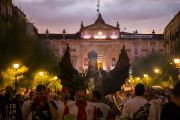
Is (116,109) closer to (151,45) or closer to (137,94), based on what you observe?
(137,94)

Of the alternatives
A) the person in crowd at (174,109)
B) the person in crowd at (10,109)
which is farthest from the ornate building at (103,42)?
the person in crowd at (174,109)

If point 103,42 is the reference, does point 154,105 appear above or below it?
below

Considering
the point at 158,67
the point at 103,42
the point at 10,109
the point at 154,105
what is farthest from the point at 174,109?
the point at 103,42

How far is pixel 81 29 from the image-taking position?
63.6m

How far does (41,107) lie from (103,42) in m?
60.0

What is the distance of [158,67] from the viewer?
1522 inches

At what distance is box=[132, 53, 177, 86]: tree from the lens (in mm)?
36969

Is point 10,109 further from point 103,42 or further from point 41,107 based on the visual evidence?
point 103,42

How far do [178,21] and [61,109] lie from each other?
1525 inches

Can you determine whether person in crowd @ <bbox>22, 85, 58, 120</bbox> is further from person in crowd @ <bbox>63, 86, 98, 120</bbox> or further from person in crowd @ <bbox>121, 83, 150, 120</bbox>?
person in crowd @ <bbox>121, 83, 150, 120</bbox>

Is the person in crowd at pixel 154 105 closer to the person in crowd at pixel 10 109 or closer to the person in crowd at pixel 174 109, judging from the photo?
the person in crowd at pixel 174 109

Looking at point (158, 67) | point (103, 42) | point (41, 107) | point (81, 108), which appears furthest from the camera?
point (103, 42)

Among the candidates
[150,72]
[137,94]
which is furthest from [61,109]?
[150,72]

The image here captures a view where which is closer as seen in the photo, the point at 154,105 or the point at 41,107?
the point at 41,107
